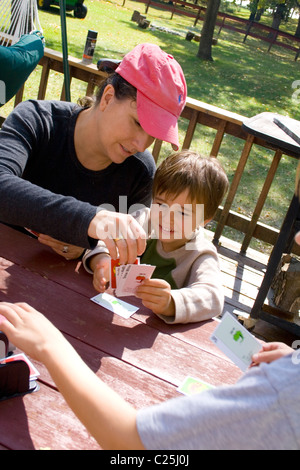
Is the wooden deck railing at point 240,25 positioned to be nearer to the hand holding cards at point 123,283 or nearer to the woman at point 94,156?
the woman at point 94,156

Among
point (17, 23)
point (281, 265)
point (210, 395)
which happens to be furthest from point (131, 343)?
Answer: point (17, 23)

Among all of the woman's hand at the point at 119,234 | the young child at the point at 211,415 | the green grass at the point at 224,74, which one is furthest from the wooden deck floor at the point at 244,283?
the young child at the point at 211,415

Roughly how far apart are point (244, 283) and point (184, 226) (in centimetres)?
212

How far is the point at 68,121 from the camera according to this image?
A: 90.0 inches

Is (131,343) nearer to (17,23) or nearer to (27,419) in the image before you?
(27,419)

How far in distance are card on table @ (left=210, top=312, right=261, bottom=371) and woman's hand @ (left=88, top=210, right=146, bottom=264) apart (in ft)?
1.33

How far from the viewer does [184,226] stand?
6.98 feet

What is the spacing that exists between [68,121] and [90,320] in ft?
3.39

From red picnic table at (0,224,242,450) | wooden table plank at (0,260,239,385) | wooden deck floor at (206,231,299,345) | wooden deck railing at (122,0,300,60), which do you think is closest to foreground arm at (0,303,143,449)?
red picnic table at (0,224,242,450)

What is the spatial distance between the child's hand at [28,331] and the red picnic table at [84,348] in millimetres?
129

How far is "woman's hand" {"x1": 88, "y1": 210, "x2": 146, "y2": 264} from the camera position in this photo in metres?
1.60

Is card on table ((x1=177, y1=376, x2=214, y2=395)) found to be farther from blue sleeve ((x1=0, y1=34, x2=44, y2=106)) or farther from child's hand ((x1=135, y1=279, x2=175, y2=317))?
blue sleeve ((x1=0, y1=34, x2=44, y2=106))

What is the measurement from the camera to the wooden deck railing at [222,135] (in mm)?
4180

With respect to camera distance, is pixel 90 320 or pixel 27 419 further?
pixel 90 320
